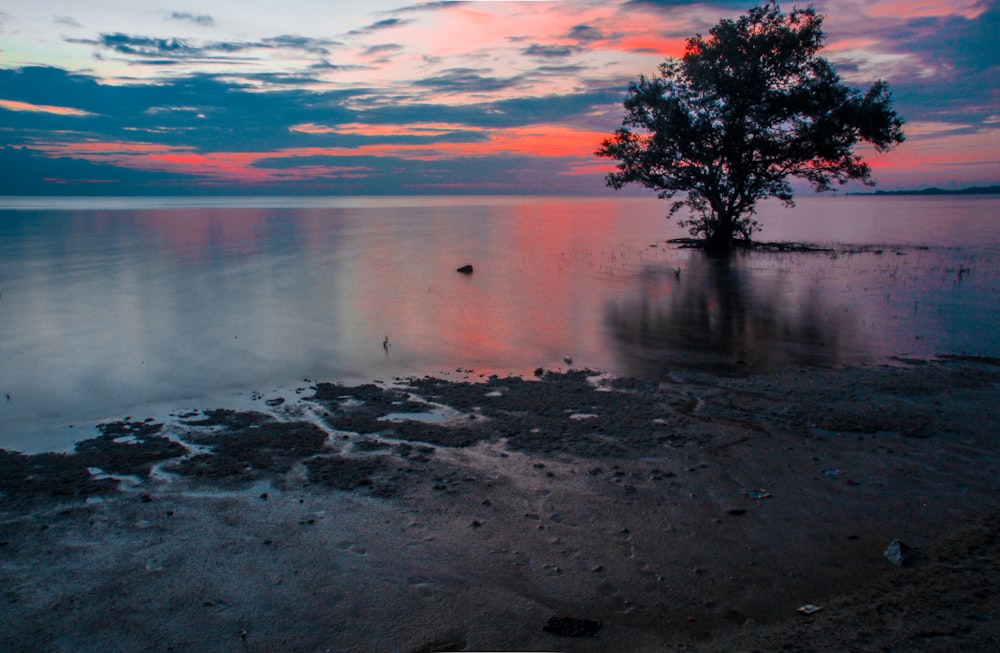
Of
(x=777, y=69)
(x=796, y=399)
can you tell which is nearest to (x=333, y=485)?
(x=796, y=399)

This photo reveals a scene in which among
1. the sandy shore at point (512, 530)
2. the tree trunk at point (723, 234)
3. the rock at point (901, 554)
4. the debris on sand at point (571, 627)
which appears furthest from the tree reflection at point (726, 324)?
the tree trunk at point (723, 234)

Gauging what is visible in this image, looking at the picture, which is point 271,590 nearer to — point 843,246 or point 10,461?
point 10,461

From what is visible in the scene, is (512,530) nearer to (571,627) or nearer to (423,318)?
(571,627)

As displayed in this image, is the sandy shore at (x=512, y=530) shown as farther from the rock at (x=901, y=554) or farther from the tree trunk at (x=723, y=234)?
the tree trunk at (x=723, y=234)

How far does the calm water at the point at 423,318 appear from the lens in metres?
11.6

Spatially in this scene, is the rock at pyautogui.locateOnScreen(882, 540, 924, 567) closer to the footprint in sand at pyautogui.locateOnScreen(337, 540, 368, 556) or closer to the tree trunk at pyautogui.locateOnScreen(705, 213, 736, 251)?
the footprint in sand at pyautogui.locateOnScreen(337, 540, 368, 556)

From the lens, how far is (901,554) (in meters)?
5.36

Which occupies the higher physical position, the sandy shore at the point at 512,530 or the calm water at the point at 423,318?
the calm water at the point at 423,318

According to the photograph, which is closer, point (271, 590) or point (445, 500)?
point (271, 590)

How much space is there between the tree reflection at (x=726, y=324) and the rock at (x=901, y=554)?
19.8 feet

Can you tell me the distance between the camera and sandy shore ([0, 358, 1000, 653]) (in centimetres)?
465

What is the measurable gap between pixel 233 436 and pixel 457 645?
4918 millimetres

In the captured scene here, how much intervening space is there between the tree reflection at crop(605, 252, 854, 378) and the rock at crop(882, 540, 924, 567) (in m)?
6.03

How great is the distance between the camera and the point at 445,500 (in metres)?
6.54
